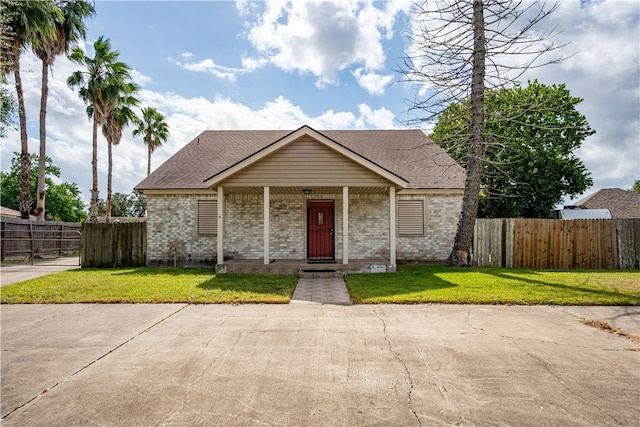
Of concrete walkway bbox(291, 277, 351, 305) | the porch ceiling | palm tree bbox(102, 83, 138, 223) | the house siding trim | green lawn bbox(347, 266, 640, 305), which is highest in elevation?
palm tree bbox(102, 83, 138, 223)

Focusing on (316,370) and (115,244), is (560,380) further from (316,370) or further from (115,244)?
(115,244)

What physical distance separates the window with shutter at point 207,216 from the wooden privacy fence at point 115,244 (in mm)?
2429

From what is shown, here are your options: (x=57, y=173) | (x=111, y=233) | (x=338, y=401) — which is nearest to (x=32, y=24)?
(x=111, y=233)

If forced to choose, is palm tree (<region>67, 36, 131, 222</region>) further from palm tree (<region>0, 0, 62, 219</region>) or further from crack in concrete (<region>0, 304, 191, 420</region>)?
crack in concrete (<region>0, 304, 191, 420</region>)

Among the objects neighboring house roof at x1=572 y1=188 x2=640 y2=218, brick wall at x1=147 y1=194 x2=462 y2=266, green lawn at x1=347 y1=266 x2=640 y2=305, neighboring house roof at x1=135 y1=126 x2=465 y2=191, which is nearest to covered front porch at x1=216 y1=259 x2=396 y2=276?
green lawn at x1=347 y1=266 x2=640 y2=305

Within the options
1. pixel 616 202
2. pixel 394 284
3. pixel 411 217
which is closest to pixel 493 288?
A: pixel 394 284

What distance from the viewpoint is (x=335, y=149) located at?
11.6 meters

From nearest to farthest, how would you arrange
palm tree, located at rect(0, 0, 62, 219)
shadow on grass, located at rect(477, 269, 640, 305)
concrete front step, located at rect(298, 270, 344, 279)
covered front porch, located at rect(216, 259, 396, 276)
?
1. shadow on grass, located at rect(477, 269, 640, 305)
2. concrete front step, located at rect(298, 270, 344, 279)
3. covered front porch, located at rect(216, 259, 396, 276)
4. palm tree, located at rect(0, 0, 62, 219)

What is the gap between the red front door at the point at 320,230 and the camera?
14.4 metres

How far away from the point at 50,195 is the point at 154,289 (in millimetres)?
48422

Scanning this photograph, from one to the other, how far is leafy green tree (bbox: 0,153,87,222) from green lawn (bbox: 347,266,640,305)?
4985 centimetres

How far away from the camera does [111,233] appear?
14.7 meters

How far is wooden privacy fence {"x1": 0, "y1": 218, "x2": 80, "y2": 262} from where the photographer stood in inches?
663

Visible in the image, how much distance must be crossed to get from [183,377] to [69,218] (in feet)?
177
